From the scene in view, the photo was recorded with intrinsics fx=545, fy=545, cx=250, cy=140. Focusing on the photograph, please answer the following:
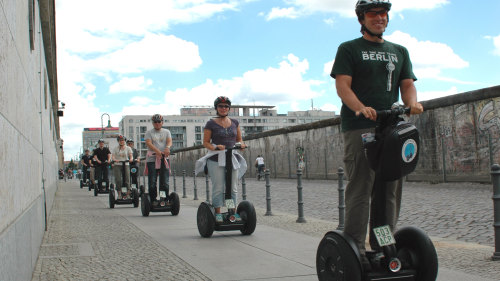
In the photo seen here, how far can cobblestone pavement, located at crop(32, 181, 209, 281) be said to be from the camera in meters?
5.13

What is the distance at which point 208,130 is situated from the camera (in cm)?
758

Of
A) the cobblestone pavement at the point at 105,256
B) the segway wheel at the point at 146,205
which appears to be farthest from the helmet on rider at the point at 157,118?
the cobblestone pavement at the point at 105,256

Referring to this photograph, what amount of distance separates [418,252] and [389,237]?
238 mm

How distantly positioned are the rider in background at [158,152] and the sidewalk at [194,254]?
164 centimetres

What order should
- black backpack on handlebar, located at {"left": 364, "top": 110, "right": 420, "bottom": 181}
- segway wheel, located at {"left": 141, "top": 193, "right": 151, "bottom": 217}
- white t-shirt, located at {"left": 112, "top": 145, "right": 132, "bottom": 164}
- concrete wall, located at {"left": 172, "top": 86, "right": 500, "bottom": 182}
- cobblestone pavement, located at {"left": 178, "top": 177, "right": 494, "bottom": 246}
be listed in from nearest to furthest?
black backpack on handlebar, located at {"left": 364, "top": 110, "right": 420, "bottom": 181} < cobblestone pavement, located at {"left": 178, "top": 177, "right": 494, "bottom": 246} < segway wheel, located at {"left": 141, "top": 193, "right": 151, "bottom": 217} < white t-shirt, located at {"left": 112, "top": 145, "right": 132, "bottom": 164} < concrete wall, located at {"left": 172, "top": 86, "right": 500, "bottom": 182}

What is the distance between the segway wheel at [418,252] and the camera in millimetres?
3467

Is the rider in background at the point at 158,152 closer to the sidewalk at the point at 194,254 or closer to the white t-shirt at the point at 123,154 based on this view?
the sidewalk at the point at 194,254

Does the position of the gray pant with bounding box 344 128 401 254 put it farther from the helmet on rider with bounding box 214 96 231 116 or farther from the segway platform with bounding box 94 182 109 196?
the segway platform with bounding box 94 182 109 196

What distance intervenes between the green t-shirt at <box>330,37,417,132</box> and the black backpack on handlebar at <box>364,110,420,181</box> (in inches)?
13.9

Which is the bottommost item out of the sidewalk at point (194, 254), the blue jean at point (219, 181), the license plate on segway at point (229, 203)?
the sidewalk at point (194, 254)

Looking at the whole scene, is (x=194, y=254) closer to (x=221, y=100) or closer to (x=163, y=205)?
(x=221, y=100)

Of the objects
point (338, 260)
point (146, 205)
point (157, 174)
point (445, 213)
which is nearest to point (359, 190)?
point (338, 260)

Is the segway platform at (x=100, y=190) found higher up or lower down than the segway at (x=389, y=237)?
lower down

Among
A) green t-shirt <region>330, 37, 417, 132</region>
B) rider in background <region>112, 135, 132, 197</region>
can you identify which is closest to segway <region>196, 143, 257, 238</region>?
green t-shirt <region>330, 37, 417, 132</region>
